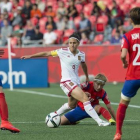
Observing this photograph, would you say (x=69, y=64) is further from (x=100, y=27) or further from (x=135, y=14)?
(x=100, y=27)

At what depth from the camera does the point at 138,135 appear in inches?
366

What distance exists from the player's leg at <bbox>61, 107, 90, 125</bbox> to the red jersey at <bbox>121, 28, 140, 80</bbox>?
2.51 m

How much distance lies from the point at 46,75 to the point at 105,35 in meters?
3.80

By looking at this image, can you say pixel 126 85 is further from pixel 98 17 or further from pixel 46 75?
pixel 98 17

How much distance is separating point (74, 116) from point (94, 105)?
0.47m

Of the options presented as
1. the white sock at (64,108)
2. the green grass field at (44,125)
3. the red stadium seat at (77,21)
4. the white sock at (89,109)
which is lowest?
the green grass field at (44,125)

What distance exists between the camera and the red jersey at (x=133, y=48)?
847 cm

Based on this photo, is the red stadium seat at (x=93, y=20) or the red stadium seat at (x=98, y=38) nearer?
the red stadium seat at (x=98, y=38)

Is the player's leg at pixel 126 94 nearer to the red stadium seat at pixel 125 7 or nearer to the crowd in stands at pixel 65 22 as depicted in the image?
the crowd in stands at pixel 65 22

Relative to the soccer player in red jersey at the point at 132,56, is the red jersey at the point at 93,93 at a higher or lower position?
lower

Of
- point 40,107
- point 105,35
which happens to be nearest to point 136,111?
point 40,107

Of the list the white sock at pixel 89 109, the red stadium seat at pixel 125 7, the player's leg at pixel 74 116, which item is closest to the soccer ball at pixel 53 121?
the player's leg at pixel 74 116

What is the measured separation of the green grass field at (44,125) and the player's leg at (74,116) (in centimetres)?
14

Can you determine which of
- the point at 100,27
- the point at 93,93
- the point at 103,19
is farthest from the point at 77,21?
the point at 93,93
